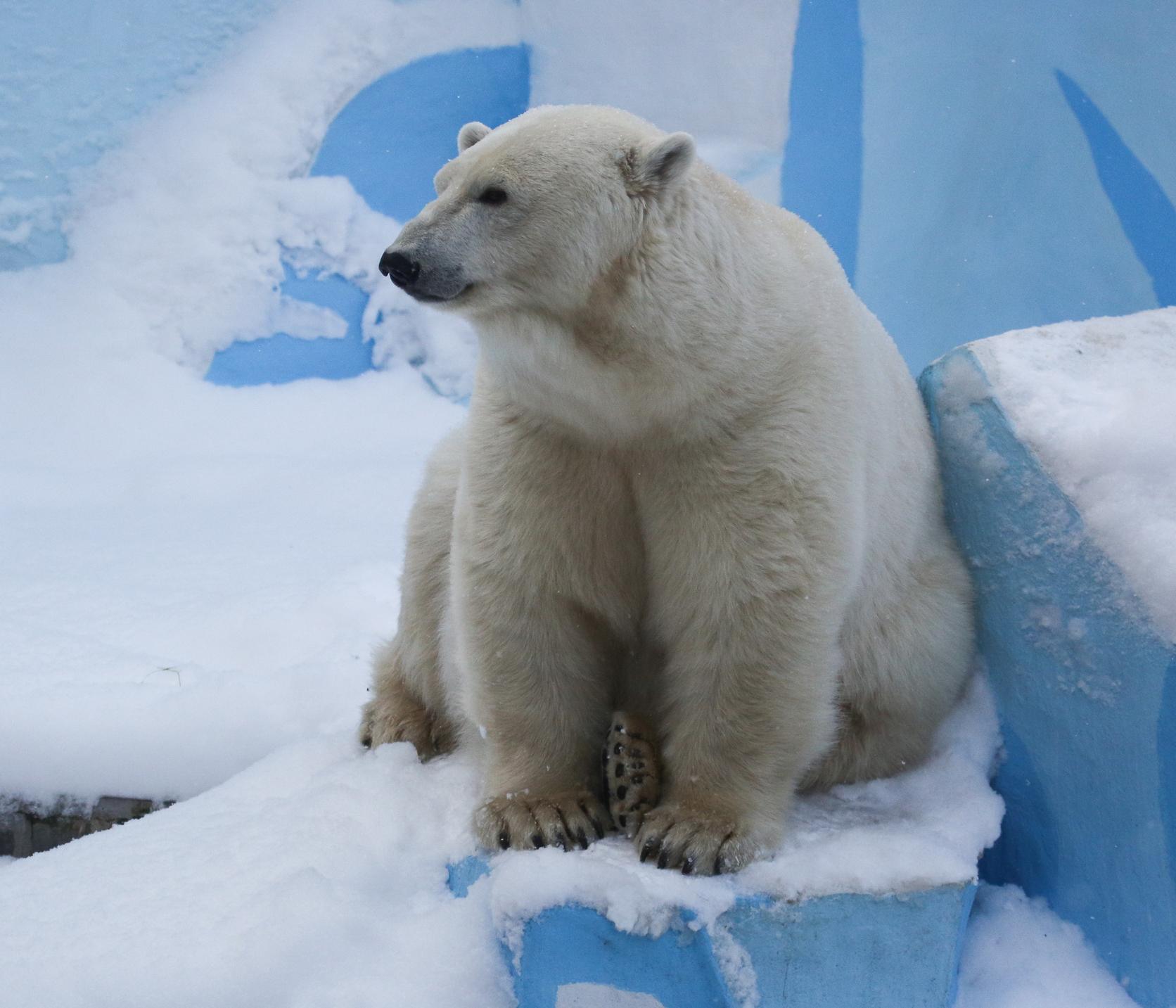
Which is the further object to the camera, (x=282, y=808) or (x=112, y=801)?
(x=112, y=801)

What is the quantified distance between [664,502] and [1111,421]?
0.96m

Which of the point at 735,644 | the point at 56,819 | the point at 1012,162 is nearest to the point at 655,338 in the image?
the point at 735,644

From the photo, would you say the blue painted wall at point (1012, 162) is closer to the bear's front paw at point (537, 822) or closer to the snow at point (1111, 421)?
the snow at point (1111, 421)

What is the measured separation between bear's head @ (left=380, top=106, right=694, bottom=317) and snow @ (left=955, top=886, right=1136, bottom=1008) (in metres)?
1.53

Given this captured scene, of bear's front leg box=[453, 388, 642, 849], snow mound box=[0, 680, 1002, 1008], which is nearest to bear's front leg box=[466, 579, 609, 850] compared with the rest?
bear's front leg box=[453, 388, 642, 849]

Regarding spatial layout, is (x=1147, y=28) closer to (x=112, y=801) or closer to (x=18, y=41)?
(x=112, y=801)

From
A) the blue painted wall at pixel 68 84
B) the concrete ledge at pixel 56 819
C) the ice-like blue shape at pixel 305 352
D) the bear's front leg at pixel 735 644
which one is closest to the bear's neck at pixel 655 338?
the bear's front leg at pixel 735 644

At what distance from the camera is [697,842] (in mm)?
2037

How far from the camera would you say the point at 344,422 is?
7867 mm

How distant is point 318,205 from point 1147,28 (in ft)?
18.9

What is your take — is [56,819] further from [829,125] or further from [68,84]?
[68,84]

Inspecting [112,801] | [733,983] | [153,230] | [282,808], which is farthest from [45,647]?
[153,230]

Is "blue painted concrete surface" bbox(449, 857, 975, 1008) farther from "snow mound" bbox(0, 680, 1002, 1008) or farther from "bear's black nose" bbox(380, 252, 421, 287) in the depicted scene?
"bear's black nose" bbox(380, 252, 421, 287)

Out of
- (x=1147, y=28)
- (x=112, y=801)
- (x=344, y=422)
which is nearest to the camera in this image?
(x=112, y=801)
